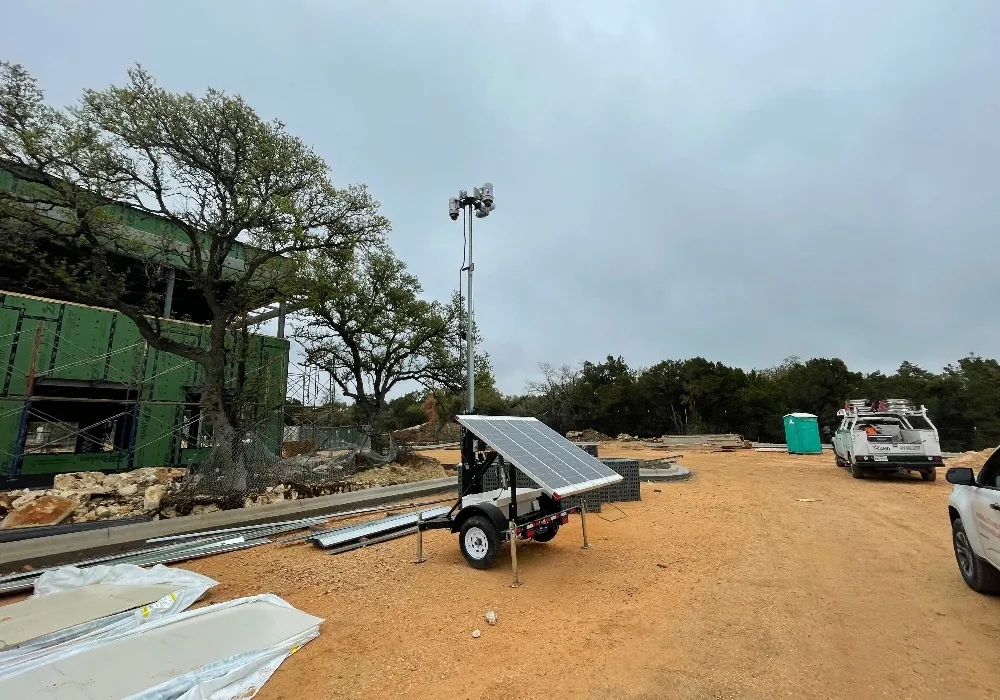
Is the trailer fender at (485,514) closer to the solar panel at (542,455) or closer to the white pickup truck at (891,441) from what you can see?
the solar panel at (542,455)

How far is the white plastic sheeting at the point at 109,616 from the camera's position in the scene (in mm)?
4242

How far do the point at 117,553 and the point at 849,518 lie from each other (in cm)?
1403

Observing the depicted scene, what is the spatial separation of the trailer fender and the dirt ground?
1.96ft

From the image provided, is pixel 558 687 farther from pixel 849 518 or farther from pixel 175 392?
pixel 175 392

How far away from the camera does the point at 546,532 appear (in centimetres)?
784

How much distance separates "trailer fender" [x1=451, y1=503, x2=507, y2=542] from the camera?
6887 mm

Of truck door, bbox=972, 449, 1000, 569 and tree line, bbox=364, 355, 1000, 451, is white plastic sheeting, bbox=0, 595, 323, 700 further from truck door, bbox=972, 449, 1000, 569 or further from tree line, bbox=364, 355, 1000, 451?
tree line, bbox=364, 355, 1000, 451

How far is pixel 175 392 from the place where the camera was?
22109 mm

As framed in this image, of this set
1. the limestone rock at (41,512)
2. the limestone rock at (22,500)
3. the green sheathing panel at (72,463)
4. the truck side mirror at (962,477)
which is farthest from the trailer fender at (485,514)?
the green sheathing panel at (72,463)

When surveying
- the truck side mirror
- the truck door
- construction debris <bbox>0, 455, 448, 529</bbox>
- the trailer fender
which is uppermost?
the truck side mirror

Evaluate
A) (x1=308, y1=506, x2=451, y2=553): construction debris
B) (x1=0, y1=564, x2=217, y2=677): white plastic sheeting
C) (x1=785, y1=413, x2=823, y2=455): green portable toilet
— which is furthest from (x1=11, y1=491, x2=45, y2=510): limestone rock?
(x1=785, y1=413, x2=823, y2=455): green portable toilet

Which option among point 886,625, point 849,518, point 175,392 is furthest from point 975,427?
point 175,392

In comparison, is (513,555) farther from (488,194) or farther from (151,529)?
(488,194)

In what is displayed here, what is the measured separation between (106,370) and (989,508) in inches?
1042
